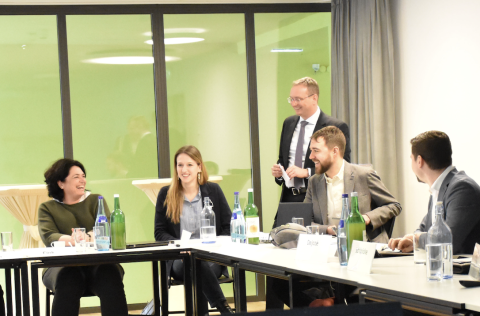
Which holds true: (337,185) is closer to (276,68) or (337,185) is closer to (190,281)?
(190,281)

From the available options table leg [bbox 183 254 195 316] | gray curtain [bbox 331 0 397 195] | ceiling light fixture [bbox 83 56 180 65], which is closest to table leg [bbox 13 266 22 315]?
table leg [bbox 183 254 195 316]

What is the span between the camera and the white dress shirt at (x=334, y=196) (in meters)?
3.40

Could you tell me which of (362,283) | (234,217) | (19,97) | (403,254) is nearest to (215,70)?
(19,97)

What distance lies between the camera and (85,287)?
10.9ft

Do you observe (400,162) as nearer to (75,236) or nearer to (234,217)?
(234,217)

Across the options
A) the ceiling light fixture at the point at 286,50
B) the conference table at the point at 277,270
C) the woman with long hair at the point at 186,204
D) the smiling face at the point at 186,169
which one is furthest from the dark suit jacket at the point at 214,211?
the ceiling light fixture at the point at 286,50

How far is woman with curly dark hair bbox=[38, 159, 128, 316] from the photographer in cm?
319

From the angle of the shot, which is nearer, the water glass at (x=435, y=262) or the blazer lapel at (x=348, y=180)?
the water glass at (x=435, y=262)

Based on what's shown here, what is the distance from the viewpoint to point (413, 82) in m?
4.59

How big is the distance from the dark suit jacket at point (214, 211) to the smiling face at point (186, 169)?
129 millimetres

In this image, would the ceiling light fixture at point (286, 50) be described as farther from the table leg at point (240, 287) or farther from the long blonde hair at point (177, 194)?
the table leg at point (240, 287)

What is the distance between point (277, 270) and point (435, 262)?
70 cm

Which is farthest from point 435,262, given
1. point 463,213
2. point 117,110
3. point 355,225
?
point 117,110

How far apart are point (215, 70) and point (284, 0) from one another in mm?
881
